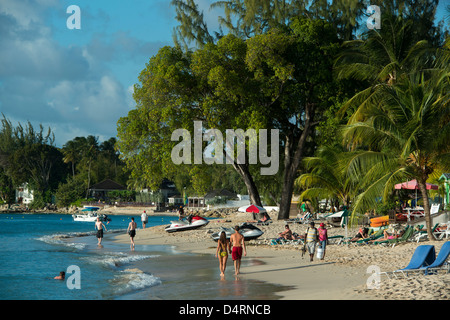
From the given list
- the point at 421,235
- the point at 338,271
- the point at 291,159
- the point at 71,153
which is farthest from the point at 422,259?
the point at 71,153

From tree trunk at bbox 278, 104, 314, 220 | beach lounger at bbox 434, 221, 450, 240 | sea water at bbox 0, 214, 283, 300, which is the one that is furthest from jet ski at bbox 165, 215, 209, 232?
beach lounger at bbox 434, 221, 450, 240

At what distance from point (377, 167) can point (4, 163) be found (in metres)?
99.3

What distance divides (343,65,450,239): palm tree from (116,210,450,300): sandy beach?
2.21 metres

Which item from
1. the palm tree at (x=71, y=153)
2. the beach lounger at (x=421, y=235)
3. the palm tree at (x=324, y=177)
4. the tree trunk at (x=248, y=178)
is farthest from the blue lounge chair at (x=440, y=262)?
the palm tree at (x=71, y=153)

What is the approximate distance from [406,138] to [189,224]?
17.3 metres

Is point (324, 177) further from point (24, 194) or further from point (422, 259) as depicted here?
point (24, 194)

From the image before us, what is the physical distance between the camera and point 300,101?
106 ft

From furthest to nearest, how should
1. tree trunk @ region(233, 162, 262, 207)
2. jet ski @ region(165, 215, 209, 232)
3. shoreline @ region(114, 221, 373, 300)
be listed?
1. tree trunk @ region(233, 162, 262, 207)
2. jet ski @ region(165, 215, 209, 232)
3. shoreline @ region(114, 221, 373, 300)

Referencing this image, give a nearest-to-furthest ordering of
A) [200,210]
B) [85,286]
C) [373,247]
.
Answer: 1. [85,286]
2. [373,247]
3. [200,210]

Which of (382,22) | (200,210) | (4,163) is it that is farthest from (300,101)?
(4,163)

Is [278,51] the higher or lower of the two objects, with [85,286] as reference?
higher

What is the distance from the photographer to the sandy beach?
10.7m
